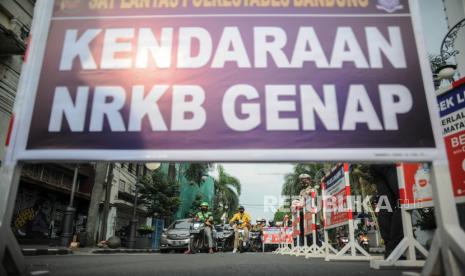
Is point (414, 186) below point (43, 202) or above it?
below

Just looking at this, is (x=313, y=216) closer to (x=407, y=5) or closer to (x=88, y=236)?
(x=407, y=5)

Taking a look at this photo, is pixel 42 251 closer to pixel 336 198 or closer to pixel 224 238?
pixel 336 198

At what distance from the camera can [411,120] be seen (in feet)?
8.56

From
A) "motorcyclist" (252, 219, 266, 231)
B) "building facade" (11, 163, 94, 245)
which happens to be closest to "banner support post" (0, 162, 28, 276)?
Answer: "building facade" (11, 163, 94, 245)

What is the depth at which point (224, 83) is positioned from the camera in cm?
276

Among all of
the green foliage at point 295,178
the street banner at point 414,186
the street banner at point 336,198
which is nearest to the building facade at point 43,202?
the street banner at point 336,198

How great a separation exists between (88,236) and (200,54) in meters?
15.0

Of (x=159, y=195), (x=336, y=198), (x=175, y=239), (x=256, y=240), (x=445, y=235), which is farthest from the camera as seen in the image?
(x=159, y=195)

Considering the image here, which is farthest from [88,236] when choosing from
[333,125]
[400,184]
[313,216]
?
[333,125]

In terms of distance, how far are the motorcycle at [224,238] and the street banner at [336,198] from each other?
1105 cm

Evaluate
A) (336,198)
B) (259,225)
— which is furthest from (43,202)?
(336,198)

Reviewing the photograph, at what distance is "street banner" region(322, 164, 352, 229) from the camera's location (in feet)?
21.3

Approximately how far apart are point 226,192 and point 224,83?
175ft

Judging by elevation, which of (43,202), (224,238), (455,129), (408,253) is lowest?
(408,253)
